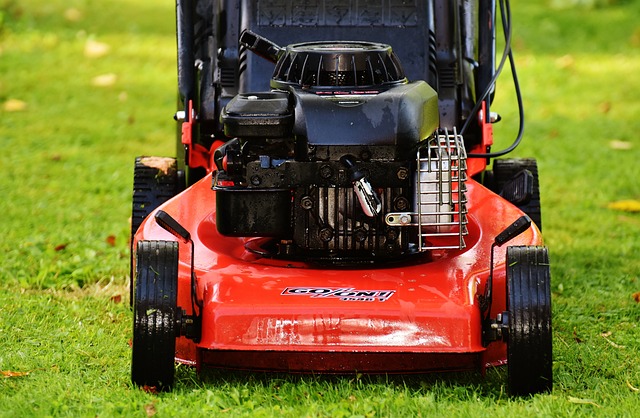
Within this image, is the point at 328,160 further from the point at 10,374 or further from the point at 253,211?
the point at 10,374

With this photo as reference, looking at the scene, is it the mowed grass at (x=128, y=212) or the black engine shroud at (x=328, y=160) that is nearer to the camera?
the mowed grass at (x=128, y=212)

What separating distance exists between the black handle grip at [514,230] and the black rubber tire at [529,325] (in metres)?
0.16

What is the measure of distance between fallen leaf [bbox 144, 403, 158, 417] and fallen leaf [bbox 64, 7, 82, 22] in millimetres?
8669

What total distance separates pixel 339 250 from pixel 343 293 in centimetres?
24

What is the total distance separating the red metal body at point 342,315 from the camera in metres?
3.58

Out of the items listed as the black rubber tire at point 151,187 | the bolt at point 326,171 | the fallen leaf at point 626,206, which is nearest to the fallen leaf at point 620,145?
the fallen leaf at point 626,206

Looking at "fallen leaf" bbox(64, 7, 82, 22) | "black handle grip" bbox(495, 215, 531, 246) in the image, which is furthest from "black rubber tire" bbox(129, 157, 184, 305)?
"fallen leaf" bbox(64, 7, 82, 22)

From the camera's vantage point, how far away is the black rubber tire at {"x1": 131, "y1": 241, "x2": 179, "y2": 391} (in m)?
3.56

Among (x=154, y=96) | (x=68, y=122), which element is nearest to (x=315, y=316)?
(x=68, y=122)

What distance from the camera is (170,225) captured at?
3828mm

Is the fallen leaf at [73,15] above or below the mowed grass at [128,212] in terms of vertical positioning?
above

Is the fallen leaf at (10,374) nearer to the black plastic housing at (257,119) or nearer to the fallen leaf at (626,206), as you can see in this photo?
the black plastic housing at (257,119)

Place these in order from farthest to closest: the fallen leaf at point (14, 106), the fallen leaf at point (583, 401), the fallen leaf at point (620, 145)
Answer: the fallen leaf at point (14, 106) < the fallen leaf at point (620, 145) < the fallen leaf at point (583, 401)

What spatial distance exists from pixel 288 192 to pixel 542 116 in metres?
5.30
